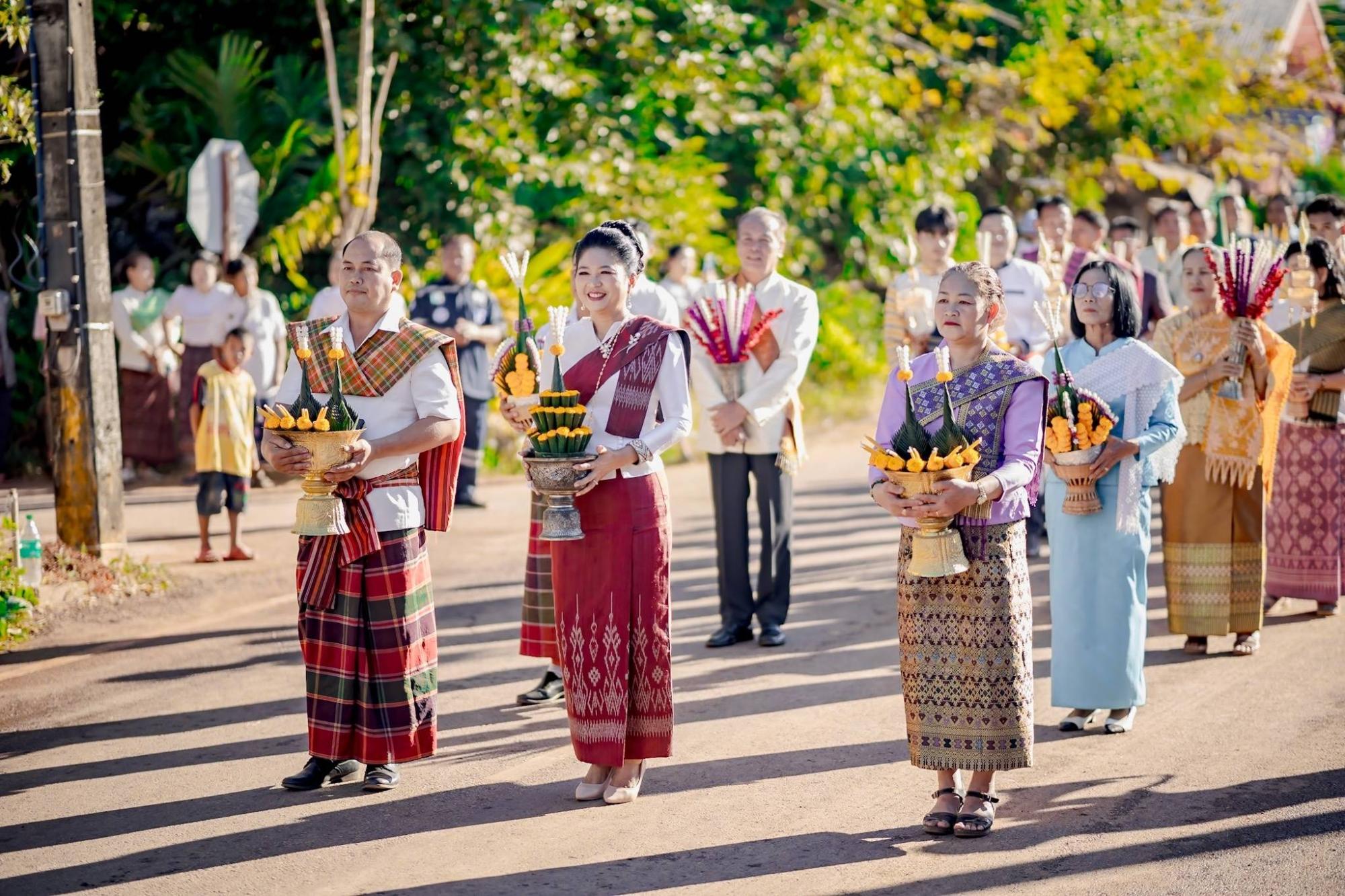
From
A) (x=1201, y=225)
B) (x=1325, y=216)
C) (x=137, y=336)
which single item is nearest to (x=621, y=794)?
(x=1325, y=216)

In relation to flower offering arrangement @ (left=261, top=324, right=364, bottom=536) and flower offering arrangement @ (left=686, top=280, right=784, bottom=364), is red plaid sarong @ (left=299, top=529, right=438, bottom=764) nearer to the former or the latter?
flower offering arrangement @ (left=261, top=324, right=364, bottom=536)

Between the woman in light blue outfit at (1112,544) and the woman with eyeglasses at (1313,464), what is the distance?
2635mm

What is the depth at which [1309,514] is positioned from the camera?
9.88m

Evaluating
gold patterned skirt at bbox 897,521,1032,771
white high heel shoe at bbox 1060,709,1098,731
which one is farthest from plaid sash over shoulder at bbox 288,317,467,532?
white high heel shoe at bbox 1060,709,1098,731

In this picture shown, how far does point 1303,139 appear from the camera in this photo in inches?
1459

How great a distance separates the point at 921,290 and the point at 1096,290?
3229 mm

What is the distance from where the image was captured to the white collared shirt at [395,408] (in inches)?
258

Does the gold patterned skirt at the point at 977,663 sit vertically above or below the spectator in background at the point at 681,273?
below

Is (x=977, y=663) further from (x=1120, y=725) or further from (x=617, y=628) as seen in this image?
(x=1120, y=725)

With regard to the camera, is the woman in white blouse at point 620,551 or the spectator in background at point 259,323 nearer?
the woman in white blouse at point 620,551

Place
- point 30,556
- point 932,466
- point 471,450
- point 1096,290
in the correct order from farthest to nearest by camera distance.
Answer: point 471,450 < point 30,556 < point 1096,290 < point 932,466

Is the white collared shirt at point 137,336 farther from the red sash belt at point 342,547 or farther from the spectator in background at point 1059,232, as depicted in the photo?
the red sash belt at point 342,547

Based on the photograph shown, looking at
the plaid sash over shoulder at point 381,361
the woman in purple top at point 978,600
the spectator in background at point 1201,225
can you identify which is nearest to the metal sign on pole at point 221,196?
the spectator in background at point 1201,225

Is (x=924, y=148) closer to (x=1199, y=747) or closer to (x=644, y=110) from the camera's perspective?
(x=644, y=110)
